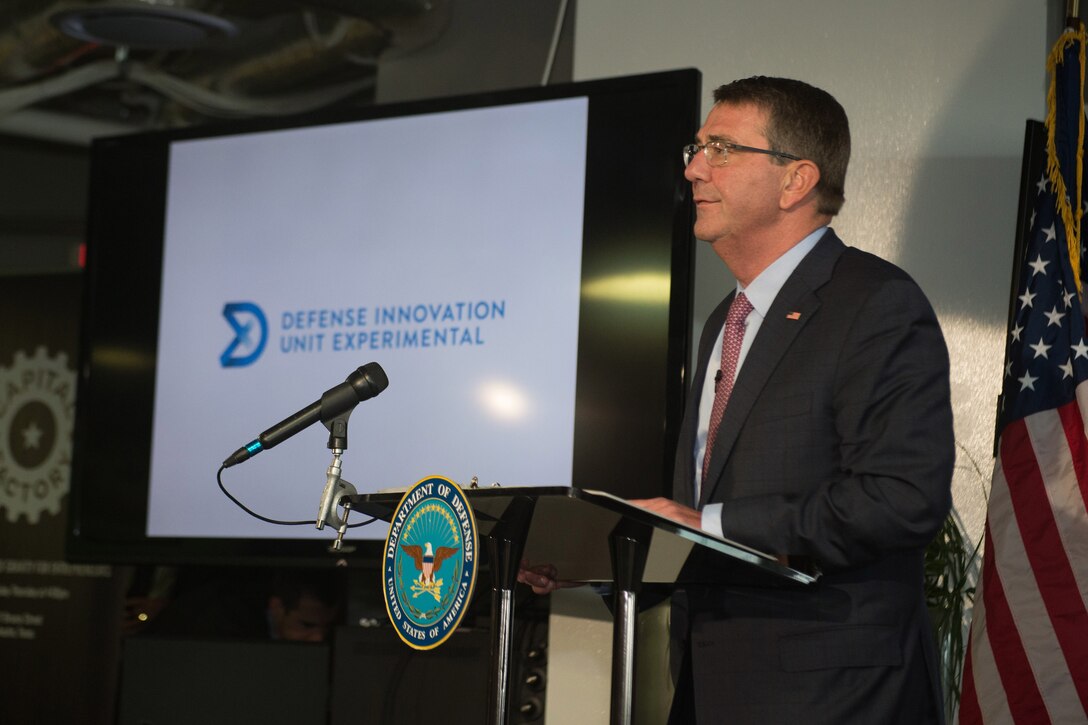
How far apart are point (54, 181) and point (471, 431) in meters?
6.74

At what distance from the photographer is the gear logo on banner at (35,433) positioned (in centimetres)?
666

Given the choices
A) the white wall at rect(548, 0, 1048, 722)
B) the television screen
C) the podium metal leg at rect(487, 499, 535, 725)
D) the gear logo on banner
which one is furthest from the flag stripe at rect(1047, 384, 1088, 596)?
the gear logo on banner

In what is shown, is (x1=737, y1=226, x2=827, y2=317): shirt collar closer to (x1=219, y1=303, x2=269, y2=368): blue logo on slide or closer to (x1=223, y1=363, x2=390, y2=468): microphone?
(x1=223, y1=363, x2=390, y2=468): microphone

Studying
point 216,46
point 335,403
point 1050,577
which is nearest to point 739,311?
point 335,403

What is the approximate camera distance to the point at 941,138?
3479mm

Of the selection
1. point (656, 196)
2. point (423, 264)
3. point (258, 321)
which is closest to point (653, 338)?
point (656, 196)

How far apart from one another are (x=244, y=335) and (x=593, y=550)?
7.16ft

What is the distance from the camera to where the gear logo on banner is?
6660 millimetres

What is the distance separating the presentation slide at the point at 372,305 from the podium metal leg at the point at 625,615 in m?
1.43

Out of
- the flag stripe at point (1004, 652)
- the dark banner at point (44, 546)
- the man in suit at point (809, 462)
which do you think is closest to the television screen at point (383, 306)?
the flag stripe at point (1004, 652)

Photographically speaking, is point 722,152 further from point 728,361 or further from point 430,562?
point 430,562

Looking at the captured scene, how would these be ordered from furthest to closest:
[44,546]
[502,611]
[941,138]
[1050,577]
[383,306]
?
[44,546]
[383,306]
[941,138]
[1050,577]
[502,611]

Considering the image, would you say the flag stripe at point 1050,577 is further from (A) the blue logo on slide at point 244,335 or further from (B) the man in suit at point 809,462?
(A) the blue logo on slide at point 244,335

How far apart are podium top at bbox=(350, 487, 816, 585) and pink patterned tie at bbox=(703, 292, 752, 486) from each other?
28 cm
